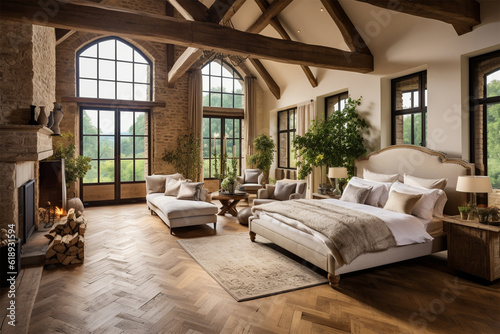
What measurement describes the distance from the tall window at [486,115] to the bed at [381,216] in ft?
1.41

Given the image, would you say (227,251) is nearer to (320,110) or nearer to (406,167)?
(406,167)

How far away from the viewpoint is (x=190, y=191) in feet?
20.0

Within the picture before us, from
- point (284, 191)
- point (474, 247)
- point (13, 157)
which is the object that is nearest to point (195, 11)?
point (13, 157)

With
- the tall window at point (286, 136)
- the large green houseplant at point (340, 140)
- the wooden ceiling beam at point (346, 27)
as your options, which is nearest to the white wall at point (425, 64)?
the wooden ceiling beam at point (346, 27)

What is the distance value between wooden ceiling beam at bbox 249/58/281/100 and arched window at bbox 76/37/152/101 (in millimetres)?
2982

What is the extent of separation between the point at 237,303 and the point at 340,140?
4332 millimetres

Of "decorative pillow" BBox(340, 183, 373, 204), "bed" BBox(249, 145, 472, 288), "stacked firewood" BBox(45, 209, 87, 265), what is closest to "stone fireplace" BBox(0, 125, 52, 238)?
"stacked firewood" BBox(45, 209, 87, 265)

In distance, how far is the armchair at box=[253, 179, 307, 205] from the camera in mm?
6328

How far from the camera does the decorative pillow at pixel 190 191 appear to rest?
6.05m

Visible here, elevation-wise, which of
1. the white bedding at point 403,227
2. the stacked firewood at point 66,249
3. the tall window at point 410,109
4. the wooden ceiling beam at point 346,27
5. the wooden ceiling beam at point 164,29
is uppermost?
the wooden ceiling beam at point 346,27

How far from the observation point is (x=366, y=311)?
278 centimetres

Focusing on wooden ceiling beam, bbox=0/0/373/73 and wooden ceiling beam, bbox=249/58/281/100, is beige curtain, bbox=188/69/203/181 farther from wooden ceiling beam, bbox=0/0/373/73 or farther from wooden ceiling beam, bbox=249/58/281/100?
wooden ceiling beam, bbox=0/0/373/73

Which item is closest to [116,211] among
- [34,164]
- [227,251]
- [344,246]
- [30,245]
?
[34,164]

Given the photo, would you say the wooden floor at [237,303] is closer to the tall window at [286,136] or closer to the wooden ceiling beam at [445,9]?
the wooden ceiling beam at [445,9]
